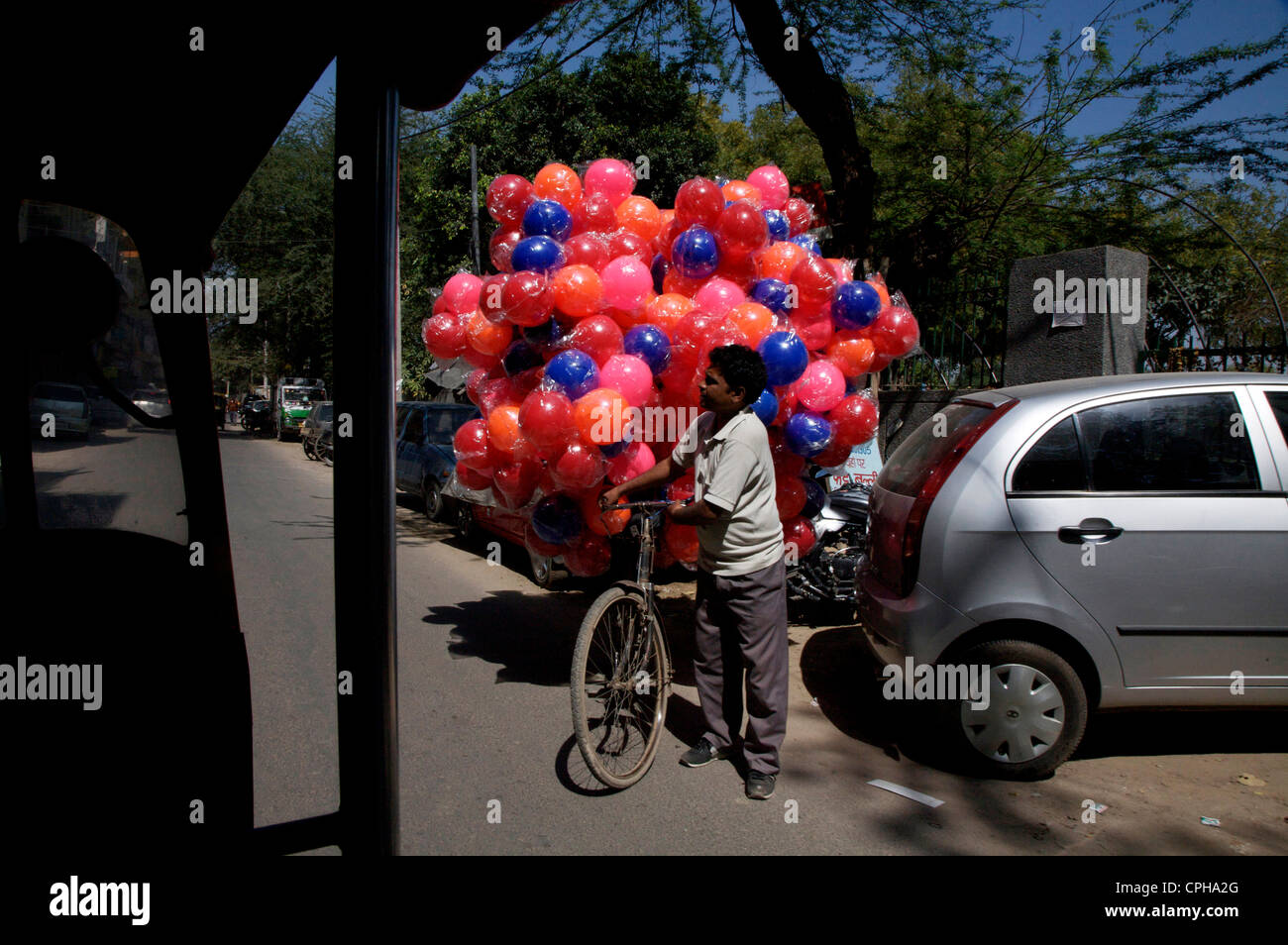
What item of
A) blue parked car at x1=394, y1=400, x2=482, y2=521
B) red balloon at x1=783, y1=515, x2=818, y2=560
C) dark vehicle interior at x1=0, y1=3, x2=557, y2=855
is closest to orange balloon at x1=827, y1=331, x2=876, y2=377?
red balloon at x1=783, y1=515, x2=818, y2=560

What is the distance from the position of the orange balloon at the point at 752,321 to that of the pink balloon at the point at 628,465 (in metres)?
0.75

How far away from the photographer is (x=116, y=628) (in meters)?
1.62

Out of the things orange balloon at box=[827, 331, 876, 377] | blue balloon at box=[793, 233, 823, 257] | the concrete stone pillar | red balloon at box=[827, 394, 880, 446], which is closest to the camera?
red balloon at box=[827, 394, 880, 446]

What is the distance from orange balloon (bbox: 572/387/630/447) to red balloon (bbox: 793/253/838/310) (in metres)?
1.16

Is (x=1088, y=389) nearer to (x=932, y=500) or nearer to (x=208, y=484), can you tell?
(x=932, y=500)

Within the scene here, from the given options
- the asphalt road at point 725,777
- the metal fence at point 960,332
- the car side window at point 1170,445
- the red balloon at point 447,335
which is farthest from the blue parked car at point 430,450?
the car side window at point 1170,445

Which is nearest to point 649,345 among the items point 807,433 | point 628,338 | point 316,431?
point 628,338

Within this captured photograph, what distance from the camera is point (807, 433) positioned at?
4.18 m

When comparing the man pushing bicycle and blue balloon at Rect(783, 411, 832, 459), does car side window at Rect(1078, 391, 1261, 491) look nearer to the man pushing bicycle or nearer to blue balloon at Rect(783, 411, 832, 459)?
blue balloon at Rect(783, 411, 832, 459)

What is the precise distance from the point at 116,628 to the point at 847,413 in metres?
3.44

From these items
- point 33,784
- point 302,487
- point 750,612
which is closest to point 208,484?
point 33,784

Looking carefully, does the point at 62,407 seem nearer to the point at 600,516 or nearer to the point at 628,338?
the point at 600,516

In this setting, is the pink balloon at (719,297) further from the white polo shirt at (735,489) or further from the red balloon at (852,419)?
the red balloon at (852,419)

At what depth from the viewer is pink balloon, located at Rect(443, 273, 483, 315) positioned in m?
4.59
